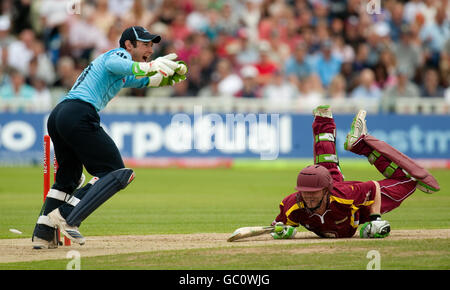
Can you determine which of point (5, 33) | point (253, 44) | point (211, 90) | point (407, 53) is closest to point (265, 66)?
point (253, 44)

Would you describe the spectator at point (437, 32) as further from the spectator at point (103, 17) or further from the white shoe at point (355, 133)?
the white shoe at point (355, 133)

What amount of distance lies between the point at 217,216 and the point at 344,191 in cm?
401


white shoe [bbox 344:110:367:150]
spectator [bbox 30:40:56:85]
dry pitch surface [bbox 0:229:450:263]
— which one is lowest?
dry pitch surface [bbox 0:229:450:263]

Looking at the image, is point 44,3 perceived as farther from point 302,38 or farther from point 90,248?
point 90,248

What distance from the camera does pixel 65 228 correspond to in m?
9.22

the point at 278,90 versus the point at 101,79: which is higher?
the point at 278,90

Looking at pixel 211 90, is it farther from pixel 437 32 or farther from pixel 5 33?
pixel 437 32

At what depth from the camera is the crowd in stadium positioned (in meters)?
23.4

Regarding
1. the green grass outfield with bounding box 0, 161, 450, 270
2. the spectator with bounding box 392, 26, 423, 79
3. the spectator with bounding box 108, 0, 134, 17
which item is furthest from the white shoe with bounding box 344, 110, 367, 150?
the spectator with bounding box 108, 0, 134, 17

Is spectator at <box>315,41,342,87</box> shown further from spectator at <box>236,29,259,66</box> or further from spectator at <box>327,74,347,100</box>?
spectator at <box>236,29,259,66</box>

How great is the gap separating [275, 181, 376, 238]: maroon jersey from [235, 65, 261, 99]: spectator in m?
13.4

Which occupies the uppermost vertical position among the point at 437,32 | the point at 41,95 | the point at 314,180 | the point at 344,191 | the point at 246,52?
the point at 437,32

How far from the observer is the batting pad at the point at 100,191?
30.0 feet

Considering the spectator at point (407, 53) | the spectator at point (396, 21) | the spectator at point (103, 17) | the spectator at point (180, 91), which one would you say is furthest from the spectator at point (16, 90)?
the spectator at point (396, 21)
